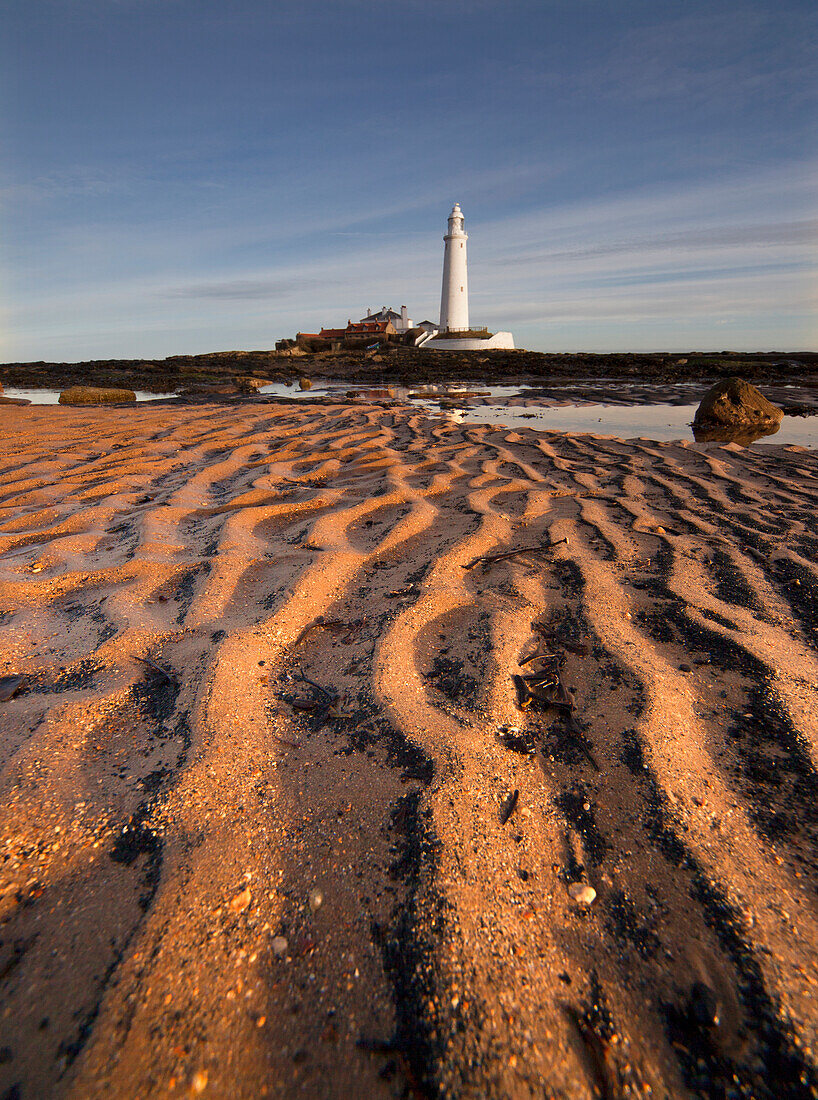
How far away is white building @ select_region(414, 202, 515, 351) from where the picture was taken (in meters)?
35.2

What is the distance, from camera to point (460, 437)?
605 cm

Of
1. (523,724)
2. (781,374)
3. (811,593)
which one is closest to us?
(523,724)

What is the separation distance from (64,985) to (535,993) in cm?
76

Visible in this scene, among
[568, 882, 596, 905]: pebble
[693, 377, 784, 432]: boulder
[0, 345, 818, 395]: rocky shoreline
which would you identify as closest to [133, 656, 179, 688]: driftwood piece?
[568, 882, 596, 905]: pebble

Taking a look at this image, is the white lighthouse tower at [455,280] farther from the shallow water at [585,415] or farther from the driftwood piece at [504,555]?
the driftwood piece at [504,555]

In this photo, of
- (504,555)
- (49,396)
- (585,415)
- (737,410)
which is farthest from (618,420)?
(49,396)

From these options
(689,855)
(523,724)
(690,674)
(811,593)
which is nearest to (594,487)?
(811,593)

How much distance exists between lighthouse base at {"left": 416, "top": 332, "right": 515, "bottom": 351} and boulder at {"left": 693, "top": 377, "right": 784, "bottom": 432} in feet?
86.1

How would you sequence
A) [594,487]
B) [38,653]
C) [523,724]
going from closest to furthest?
[523,724], [38,653], [594,487]

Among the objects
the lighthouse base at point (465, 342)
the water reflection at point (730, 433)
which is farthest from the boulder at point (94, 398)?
the lighthouse base at point (465, 342)

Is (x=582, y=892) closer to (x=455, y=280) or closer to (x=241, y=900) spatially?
(x=241, y=900)

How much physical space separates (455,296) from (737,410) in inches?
1388

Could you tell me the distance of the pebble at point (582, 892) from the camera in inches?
39.7

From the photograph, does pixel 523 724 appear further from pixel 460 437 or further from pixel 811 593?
pixel 460 437
